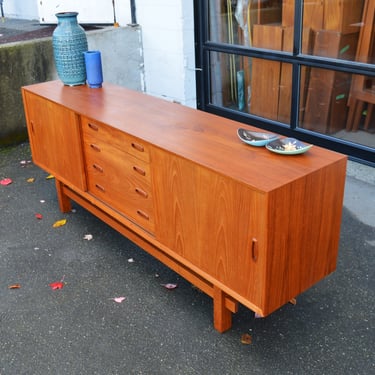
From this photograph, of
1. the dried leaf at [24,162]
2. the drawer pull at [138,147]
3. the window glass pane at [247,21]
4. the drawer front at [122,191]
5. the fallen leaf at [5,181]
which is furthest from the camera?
the dried leaf at [24,162]

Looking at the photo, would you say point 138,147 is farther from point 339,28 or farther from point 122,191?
point 339,28

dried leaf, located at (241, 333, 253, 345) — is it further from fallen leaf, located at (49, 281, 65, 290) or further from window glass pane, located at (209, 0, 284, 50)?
window glass pane, located at (209, 0, 284, 50)

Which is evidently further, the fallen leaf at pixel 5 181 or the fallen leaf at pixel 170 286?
the fallen leaf at pixel 5 181

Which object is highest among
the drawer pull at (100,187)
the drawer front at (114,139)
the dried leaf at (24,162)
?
the drawer front at (114,139)

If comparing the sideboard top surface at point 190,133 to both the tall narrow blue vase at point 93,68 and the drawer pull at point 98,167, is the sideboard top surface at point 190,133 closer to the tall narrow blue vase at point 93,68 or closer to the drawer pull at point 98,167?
the tall narrow blue vase at point 93,68

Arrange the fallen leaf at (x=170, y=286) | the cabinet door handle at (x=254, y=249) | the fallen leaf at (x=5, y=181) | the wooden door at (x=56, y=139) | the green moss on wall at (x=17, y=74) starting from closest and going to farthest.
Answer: the cabinet door handle at (x=254, y=249), the fallen leaf at (x=170, y=286), the wooden door at (x=56, y=139), the fallen leaf at (x=5, y=181), the green moss on wall at (x=17, y=74)

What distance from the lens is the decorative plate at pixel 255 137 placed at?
7.14 ft

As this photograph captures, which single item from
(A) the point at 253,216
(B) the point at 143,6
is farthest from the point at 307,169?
(B) the point at 143,6

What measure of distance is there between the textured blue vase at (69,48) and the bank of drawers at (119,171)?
616 millimetres

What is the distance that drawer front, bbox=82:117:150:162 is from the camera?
2.35m

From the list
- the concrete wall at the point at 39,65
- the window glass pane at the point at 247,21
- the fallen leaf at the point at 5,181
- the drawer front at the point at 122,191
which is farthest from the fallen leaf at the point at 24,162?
the window glass pane at the point at 247,21

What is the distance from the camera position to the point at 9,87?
14.4 ft

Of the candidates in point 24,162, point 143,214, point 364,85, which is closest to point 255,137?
point 143,214

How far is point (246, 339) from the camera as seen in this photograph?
87.8 inches
